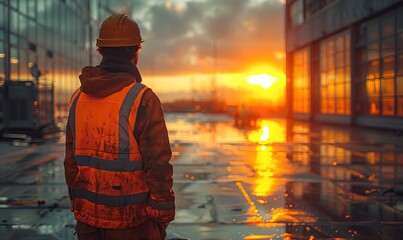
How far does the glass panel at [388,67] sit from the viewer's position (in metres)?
26.5

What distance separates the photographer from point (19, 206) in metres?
6.88

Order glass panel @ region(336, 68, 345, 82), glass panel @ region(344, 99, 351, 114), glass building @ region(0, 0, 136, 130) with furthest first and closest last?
1. glass panel @ region(336, 68, 345, 82)
2. glass panel @ region(344, 99, 351, 114)
3. glass building @ region(0, 0, 136, 130)

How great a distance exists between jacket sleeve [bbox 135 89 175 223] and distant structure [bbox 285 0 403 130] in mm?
25441

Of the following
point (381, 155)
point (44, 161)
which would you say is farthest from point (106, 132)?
point (381, 155)

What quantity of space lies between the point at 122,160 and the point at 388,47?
2762cm

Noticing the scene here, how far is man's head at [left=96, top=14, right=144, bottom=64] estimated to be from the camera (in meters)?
2.62

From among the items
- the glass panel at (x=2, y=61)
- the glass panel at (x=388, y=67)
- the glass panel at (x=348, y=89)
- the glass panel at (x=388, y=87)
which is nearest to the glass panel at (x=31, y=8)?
the glass panel at (x=2, y=61)

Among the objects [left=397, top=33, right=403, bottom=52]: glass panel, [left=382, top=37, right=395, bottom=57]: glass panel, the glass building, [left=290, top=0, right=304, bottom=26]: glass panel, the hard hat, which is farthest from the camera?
[left=290, top=0, right=304, bottom=26]: glass panel

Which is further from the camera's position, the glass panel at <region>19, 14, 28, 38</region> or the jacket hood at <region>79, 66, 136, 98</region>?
the glass panel at <region>19, 14, 28, 38</region>

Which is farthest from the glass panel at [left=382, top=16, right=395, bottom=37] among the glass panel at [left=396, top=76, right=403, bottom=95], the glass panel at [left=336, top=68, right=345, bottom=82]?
the glass panel at [left=336, top=68, right=345, bottom=82]

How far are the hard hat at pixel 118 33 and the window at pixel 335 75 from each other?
105 ft

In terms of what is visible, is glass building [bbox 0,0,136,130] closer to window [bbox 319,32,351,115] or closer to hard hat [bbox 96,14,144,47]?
hard hat [bbox 96,14,144,47]

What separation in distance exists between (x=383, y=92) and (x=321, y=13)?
1218 centimetres

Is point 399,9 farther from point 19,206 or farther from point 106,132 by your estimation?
point 106,132
